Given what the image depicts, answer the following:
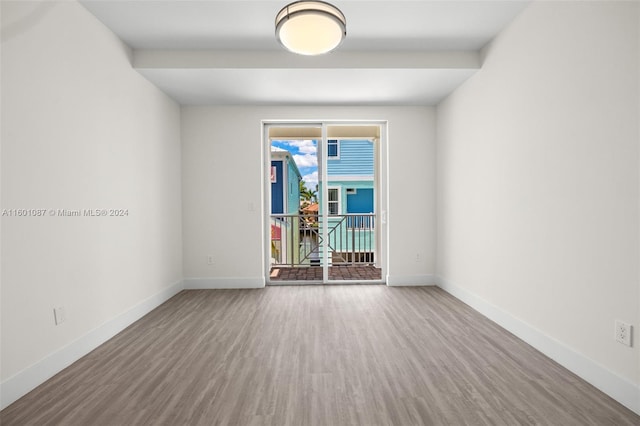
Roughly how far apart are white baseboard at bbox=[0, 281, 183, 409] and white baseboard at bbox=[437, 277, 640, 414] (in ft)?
11.4

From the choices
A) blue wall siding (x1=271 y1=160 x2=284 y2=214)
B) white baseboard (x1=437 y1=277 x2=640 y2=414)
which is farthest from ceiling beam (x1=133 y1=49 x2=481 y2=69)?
blue wall siding (x1=271 y1=160 x2=284 y2=214)

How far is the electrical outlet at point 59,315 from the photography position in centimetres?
214

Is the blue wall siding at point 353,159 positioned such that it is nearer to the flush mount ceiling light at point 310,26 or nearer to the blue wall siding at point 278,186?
the blue wall siding at point 278,186

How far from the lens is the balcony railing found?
5.95 meters

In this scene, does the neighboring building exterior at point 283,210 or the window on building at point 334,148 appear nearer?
the neighboring building exterior at point 283,210

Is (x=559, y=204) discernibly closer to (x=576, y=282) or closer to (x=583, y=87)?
(x=576, y=282)

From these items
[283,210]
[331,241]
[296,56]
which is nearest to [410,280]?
[331,241]

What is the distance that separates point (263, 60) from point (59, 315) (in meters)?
2.79

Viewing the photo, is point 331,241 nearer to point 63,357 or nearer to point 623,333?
point 63,357

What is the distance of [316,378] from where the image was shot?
6.66ft

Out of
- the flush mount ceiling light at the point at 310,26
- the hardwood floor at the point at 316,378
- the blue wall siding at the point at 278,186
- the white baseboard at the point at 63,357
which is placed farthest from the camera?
the blue wall siding at the point at 278,186

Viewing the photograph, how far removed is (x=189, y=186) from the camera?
14.4 feet

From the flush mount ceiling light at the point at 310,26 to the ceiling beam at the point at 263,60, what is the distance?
3.41ft

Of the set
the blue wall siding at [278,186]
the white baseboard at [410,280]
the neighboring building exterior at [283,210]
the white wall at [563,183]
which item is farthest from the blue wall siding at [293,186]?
the white wall at [563,183]
